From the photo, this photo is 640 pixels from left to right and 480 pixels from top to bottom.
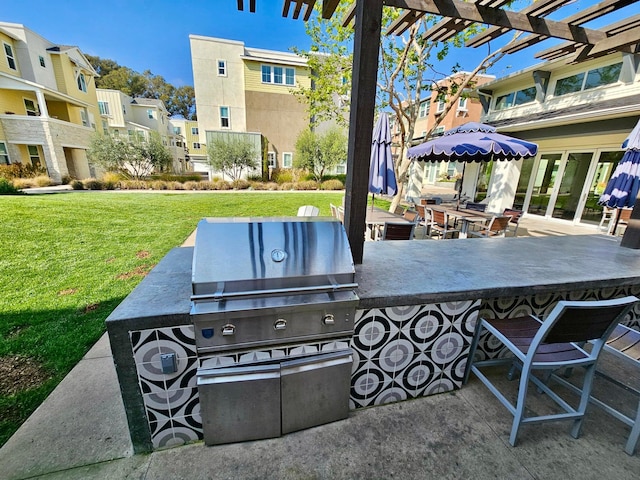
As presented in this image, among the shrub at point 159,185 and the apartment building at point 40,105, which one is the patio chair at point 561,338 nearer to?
the shrub at point 159,185

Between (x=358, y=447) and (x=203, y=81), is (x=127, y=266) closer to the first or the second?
(x=358, y=447)

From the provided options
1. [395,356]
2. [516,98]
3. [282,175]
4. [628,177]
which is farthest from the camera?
[282,175]

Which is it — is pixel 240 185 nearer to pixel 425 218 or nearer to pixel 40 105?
pixel 40 105

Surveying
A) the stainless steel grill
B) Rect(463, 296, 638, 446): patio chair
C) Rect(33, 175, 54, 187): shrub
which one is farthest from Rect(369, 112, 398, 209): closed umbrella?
Rect(33, 175, 54, 187): shrub

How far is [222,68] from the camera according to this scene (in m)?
20.7

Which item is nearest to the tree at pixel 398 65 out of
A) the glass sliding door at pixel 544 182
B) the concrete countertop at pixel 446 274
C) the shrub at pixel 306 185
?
the glass sliding door at pixel 544 182

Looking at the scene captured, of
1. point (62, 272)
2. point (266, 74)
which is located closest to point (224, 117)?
point (266, 74)

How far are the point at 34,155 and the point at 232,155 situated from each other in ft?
36.8

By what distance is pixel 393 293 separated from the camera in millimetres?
1714

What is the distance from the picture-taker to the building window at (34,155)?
15.7m

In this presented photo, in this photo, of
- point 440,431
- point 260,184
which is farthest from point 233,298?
point 260,184

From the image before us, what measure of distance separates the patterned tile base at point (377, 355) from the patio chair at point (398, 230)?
233cm

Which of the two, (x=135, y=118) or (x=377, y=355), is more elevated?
(x=135, y=118)

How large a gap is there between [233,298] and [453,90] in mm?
10331
